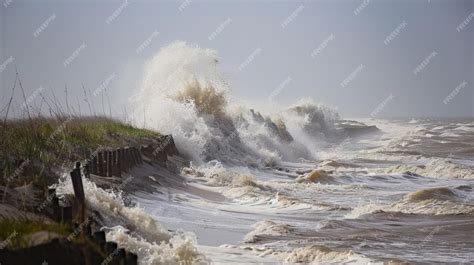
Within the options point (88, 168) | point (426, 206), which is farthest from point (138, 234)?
point (426, 206)

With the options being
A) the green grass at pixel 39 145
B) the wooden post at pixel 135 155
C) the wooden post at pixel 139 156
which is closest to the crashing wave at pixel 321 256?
the green grass at pixel 39 145

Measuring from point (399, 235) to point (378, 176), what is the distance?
11.8 meters

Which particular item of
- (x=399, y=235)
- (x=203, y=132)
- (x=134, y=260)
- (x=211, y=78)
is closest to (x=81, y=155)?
(x=399, y=235)

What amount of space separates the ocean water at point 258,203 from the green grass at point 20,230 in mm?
1534

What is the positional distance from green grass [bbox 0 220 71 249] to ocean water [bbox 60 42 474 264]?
1.53 m

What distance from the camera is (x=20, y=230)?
5.03m

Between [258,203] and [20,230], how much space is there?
32.0ft

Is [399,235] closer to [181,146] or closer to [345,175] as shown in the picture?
[345,175]

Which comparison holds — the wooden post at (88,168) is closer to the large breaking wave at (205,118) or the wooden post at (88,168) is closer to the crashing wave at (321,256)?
the crashing wave at (321,256)

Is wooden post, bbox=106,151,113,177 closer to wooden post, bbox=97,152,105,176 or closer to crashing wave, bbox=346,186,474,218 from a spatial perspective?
wooden post, bbox=97,152,105,176

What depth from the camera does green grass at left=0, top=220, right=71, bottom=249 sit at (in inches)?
186

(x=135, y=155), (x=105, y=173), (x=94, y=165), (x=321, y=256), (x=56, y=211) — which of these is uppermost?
(x=135, y=155)

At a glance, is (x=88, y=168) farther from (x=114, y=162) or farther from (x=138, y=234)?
(x=138, y=234)

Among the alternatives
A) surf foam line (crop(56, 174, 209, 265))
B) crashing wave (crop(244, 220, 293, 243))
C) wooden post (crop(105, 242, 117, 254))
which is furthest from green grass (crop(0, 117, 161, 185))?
crashing wave (crop(244, 220, 293, 243))
